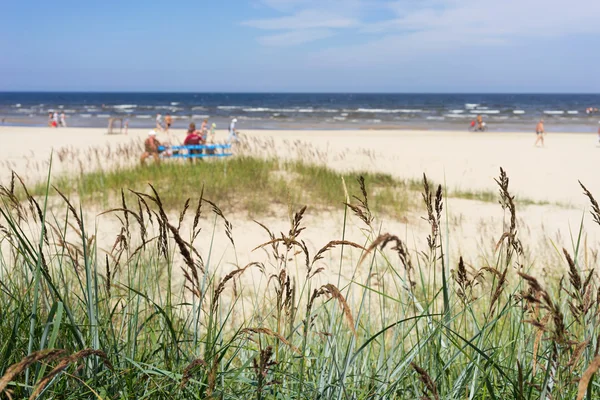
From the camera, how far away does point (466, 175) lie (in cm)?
1553

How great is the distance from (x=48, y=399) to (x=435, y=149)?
23388mm

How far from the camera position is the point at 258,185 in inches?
368

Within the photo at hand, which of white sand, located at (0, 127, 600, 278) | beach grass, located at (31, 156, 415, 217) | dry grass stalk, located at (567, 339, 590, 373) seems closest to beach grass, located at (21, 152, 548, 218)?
beach grass, located at (31, 156, 415, 217)

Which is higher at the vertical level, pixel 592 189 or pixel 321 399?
pixel 321 399

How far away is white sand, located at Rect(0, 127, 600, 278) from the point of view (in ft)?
25.6

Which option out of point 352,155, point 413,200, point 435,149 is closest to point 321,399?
point 413,200

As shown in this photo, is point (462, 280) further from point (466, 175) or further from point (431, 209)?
point (466, 175)

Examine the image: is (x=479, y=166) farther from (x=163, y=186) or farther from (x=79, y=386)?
(x=79, y=386)

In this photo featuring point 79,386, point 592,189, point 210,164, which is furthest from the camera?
point 592,189

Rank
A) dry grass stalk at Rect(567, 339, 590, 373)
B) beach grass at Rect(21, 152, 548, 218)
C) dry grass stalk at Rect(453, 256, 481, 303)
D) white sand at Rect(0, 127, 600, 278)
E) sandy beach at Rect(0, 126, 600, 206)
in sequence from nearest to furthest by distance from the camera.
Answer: dry grass stalk at Rect(567, 339, 590, 373), dry grass stalk at Rect(453, 256, 481, 303), white sand at Rect(0, 127, 600, 278), beach grass at Rect(21, 152, 548, 218), sandy beach at Rect(0, 126, 600, 206)

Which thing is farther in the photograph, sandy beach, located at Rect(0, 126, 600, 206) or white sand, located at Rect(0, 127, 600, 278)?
sandy beach, located at Rect(0, 126, 600, 206)

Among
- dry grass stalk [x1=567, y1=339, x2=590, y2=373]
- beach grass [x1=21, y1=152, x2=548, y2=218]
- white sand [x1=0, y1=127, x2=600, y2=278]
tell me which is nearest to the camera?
dry grass stalk [x1=567, y1=339, x2=590, y2=373]

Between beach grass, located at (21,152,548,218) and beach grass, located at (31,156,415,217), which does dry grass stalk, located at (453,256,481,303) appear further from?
beach grass, located at (31,156,415,217)

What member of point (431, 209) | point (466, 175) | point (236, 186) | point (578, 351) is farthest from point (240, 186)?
point (466, 175)
